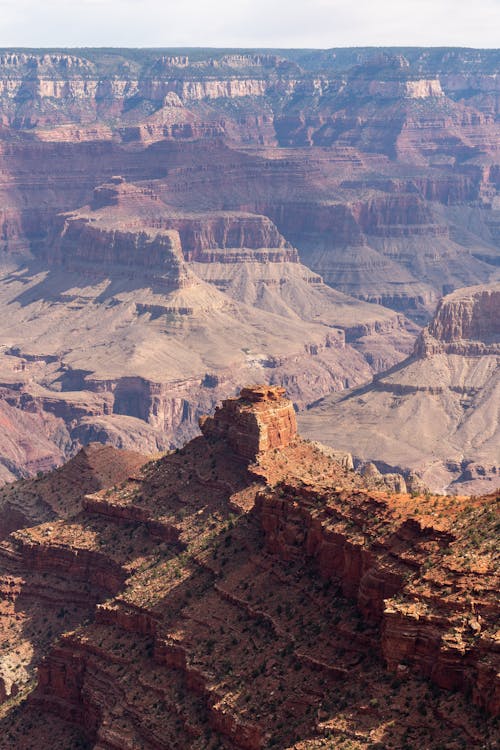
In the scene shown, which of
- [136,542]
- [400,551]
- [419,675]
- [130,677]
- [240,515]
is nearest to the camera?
[419,675]

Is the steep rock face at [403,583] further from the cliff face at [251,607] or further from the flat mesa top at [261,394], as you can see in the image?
the flat mesa top at [261,394]

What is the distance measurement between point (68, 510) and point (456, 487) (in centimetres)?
8096

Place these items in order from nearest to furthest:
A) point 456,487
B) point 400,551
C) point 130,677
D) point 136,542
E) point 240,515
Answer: point 400,551
point 130,677
point 240,515
point 136,542
point 456,487

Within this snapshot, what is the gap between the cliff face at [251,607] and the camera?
51.2 m

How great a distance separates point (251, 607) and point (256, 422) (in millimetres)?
19290

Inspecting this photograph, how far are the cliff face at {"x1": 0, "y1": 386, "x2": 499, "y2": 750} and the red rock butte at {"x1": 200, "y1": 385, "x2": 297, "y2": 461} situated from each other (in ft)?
0.40

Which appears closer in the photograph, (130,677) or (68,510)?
(130,677)

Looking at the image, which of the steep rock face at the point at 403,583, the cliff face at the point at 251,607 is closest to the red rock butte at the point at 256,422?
the cliff face at the point at 251,607

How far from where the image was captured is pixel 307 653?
195 feet

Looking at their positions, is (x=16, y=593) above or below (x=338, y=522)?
below

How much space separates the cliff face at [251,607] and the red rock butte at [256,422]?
0.12 meters

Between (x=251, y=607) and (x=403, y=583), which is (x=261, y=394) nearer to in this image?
(x=251, y=607)

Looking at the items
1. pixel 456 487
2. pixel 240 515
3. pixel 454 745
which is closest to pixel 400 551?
pixel 454 745

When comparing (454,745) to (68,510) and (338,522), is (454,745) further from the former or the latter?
(68,510)
